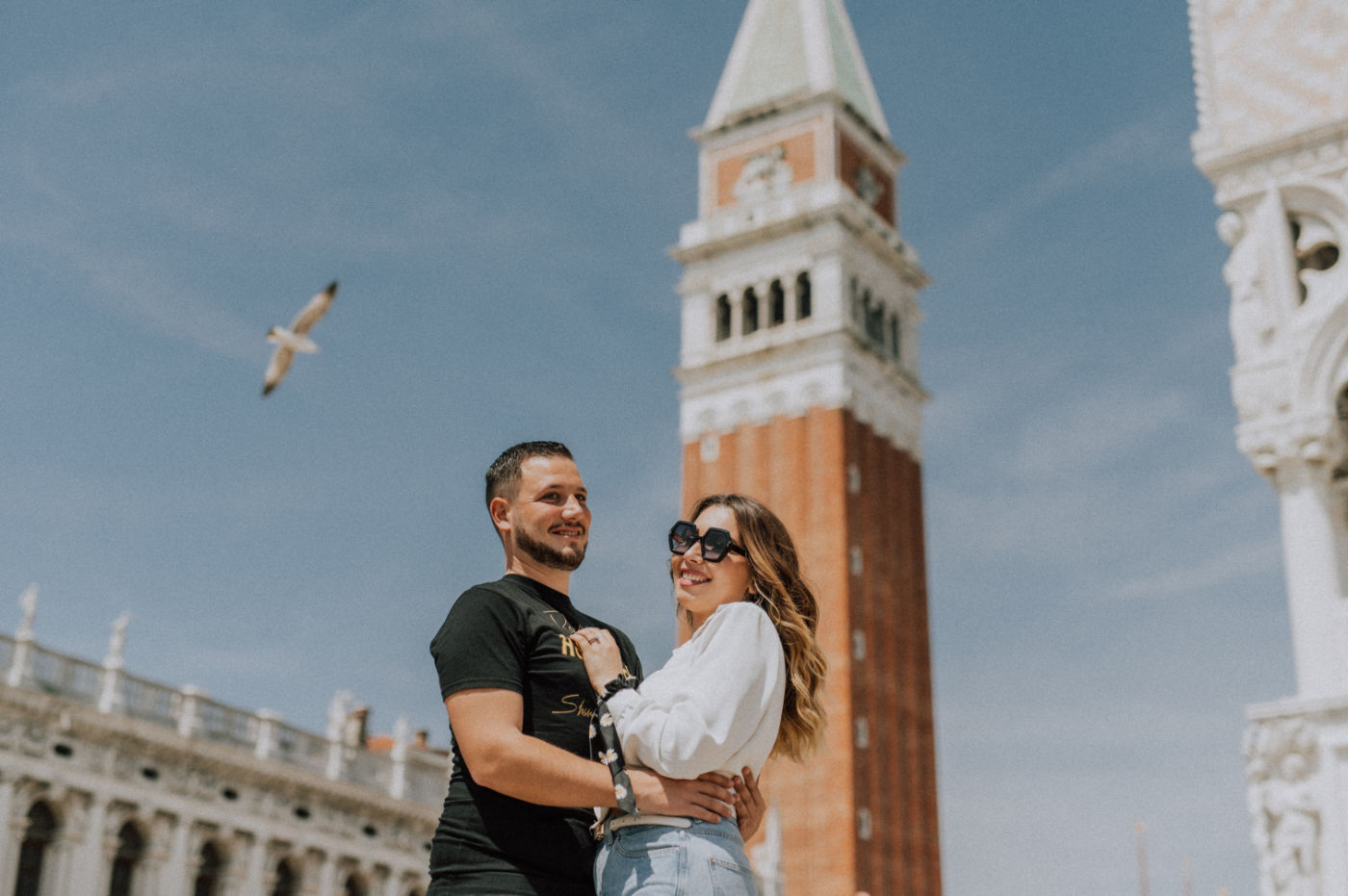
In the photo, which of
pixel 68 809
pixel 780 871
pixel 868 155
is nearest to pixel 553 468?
pixel 68 809

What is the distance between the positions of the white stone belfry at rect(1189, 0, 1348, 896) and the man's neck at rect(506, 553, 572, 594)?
8120 millimetres

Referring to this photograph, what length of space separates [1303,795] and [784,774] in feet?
114

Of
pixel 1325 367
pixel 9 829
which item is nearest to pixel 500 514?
pixel 1325 367

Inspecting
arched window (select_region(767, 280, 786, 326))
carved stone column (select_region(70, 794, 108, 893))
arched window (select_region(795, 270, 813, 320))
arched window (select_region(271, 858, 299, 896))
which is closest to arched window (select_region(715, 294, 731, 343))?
arched window (select_region(767, 280, 786, 326))

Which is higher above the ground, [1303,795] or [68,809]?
[68,809]

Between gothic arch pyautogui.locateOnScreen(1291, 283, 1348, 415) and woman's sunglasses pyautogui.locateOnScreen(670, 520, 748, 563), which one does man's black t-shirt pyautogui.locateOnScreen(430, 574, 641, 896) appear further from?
gothic arch pyautogui.locateOnScreen(1291, 283, 1348, 415)

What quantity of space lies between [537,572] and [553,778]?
2.73ft

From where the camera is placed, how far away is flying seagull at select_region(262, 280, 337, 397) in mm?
14500

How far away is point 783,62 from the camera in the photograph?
5425cm

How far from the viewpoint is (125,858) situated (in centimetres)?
2802

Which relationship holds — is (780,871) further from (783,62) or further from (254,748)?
(783,62)

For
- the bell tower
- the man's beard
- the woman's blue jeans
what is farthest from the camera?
the bell tower

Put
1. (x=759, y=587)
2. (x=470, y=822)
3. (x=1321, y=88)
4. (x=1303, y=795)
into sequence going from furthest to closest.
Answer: (x=1321, y=88)
(x=1303, y=795)
(x=759, y=587)
(x=470, y=822)

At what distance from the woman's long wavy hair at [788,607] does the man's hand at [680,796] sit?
22.9 inches
